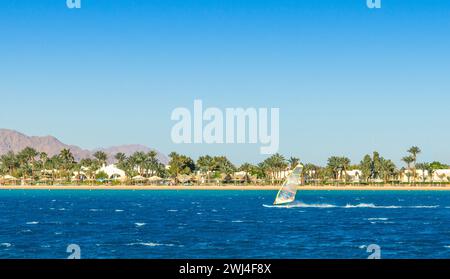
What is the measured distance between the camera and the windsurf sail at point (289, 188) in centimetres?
12632

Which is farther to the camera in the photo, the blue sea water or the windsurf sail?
the windsurf sail

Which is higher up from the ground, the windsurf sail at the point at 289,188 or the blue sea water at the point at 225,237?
the windsurf sail at the point at 289,188

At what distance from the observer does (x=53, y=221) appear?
9931 cm

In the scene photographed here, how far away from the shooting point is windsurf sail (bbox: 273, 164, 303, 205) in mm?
126319

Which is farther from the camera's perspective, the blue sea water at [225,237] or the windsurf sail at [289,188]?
the windsurf sail at [289,188]

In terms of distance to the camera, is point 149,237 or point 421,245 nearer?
point 421,245

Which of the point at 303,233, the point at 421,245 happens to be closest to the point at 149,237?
the point at 303,233

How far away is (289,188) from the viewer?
138 metres

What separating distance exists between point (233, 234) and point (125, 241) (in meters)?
15.1

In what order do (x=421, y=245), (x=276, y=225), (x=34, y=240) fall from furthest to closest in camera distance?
(x=276, y=225), (x=34, y=240), (x=421, y=245)
